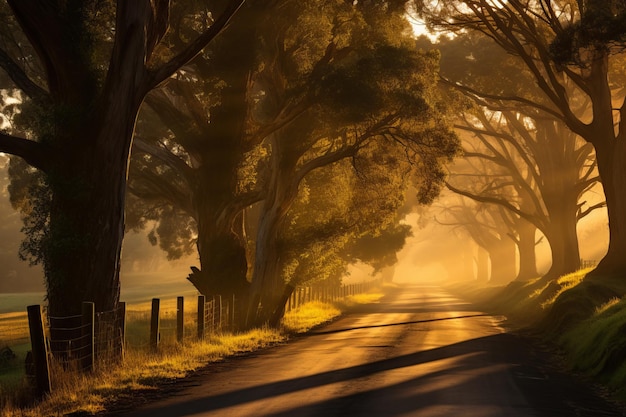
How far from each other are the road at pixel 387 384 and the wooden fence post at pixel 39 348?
1.48m

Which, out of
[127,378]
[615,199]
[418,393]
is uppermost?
[615,199]

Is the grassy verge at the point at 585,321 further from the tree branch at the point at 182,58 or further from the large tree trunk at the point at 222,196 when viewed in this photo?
the tree branch at the point at 182,58

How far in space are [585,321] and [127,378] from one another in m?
11.9

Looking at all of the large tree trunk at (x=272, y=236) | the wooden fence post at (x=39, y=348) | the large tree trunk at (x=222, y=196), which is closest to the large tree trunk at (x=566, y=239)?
the large tree trunk at (x=272, y=236)

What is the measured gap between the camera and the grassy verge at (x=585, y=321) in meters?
14.4

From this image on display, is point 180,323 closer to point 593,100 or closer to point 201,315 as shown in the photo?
point 201,315

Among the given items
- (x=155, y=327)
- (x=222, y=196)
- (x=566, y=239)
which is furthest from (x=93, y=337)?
(x=566, y=239)

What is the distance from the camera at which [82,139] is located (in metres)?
15.3

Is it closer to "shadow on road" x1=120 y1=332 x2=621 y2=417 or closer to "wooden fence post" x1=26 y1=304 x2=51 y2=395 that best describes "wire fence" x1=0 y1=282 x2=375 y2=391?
"wooden fence post" x1=26 y1=304 x2=51 y2=395

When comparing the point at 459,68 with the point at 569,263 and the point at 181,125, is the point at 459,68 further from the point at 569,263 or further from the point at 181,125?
the point at 181,125

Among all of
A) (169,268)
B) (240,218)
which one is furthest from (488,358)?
(169,268)

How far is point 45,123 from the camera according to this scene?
49.7ft

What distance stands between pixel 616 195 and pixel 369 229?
9.24 m

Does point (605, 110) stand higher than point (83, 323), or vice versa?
point (605, 110)
